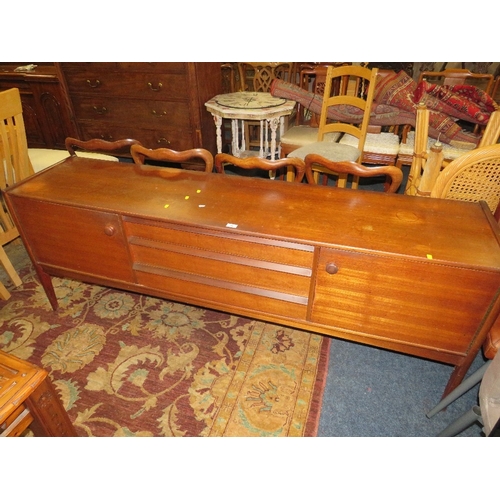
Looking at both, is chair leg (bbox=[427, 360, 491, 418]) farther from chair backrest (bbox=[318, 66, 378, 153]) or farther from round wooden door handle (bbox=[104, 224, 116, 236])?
chair backrest (bbox=[318, 66, 378, 153])

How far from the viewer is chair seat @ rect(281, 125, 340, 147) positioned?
10.00 feet

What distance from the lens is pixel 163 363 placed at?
1828mm

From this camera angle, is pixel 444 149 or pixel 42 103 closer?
pixel 444 149

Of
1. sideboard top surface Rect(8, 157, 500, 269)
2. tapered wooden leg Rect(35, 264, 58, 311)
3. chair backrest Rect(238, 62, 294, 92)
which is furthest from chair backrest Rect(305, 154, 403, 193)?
chair backrest Rect(238, 62, 294, 92)

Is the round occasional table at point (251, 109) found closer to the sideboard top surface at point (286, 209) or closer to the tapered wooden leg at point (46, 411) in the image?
the sideboard top surface at point (286, 209)

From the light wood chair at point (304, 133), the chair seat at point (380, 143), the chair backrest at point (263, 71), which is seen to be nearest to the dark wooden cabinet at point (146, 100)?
the chair backrest at point (263, 71)

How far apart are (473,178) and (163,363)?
1721mm

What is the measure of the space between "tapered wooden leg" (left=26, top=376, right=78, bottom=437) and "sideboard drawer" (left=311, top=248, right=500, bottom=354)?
3.18 feet

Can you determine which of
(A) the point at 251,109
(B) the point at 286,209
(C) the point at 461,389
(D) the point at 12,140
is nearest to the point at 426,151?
(B) the point at 286,209

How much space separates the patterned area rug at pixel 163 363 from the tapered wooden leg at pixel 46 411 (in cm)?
56

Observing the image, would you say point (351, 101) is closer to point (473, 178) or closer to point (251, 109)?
point (251, 109)

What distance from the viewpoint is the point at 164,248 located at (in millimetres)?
1589

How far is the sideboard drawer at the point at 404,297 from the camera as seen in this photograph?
47.7 inches
